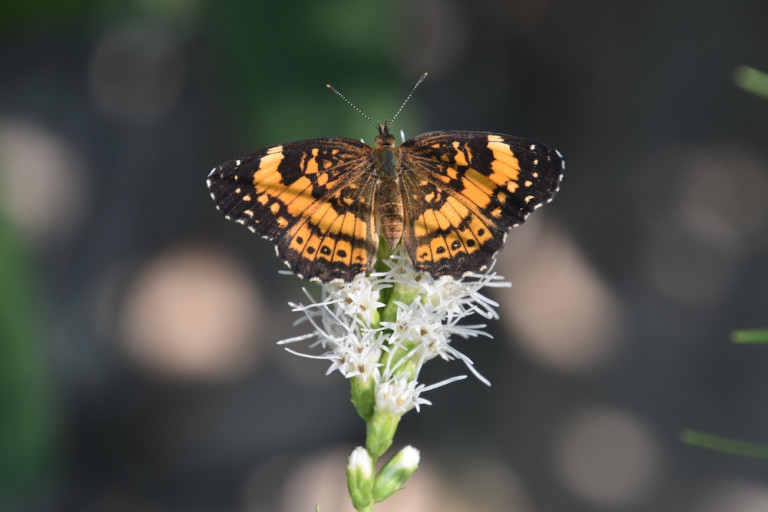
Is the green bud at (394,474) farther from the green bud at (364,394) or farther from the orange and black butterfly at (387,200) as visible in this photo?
the orange and black butterfly at (387,200)

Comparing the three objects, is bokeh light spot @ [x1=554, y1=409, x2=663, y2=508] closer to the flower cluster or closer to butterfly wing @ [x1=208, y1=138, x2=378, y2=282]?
the flower cluster

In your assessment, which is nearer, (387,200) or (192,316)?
(387,200)

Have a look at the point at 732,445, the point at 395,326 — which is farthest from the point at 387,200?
the point at 732,445

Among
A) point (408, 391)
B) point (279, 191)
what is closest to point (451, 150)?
point (279, 191)

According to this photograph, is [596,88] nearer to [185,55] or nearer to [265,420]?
[185,55]

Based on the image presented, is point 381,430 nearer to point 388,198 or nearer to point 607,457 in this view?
point 388,198

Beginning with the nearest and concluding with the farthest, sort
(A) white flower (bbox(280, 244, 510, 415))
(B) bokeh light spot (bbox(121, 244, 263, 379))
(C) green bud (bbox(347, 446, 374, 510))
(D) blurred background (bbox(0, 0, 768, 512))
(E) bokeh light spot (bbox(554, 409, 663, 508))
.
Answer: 1. (C) green bud (bbox(347, 446, 374, 510))
2. (A) white flower (bbox(280, 244, 510, 415))
3. (D) blurred background (bbox(0, 0, 768, 512))
4. (E) bokeh light spot (bbox(554, 409, 663, 508))
5. (B) bokeh light spot (bbox(121, 244, 263, 379))

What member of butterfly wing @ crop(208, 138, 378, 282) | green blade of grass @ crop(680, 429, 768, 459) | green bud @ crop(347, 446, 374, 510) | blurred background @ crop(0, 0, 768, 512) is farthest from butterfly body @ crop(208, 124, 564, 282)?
blurred background @ crop(0, 0, 768, 512)

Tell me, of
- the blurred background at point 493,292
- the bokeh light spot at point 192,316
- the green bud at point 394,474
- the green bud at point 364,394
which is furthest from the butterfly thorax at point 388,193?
the bokeh light spot at point 192,316
